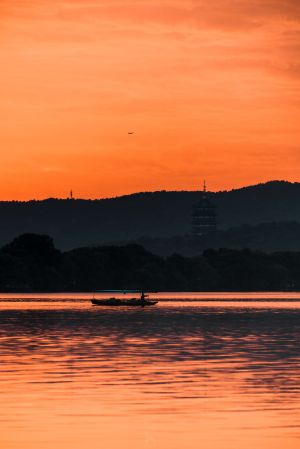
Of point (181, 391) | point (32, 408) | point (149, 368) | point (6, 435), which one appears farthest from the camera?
point (149, 368)

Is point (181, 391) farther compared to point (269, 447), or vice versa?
point (181, 391)

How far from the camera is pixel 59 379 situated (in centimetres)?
7731

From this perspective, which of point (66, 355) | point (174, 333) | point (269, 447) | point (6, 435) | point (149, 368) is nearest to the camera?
point (269, 447)

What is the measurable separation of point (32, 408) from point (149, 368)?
24780 millimetres

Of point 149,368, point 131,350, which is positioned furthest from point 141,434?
point 131,350

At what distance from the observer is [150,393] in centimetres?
6869

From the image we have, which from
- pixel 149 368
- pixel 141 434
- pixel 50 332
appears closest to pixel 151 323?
pixel 50 332

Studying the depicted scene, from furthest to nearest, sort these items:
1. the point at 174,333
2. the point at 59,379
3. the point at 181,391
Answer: the point at 174,333, the point at 59,379, the point at 181,391

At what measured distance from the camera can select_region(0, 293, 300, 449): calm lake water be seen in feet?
173

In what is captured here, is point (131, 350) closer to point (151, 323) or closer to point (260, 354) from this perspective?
point (260, 354)

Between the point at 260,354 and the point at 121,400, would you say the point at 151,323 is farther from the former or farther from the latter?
the point at 121,400

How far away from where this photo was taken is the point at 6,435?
2099 inches

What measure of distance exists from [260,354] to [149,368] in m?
17.8

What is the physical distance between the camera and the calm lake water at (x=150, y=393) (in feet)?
173
